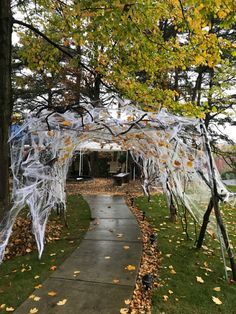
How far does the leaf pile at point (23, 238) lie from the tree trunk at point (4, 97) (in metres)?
1.09

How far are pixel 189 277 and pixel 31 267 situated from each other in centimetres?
280

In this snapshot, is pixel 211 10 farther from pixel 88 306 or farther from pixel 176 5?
pixel 88 306

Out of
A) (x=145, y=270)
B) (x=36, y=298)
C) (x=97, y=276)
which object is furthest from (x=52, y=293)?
(x=145, y=270)

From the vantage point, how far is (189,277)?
473cm

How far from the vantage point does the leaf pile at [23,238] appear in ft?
19.4

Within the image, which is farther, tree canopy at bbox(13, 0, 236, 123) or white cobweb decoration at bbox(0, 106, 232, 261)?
tree canopy at bbox(13, 0, 236, 123)

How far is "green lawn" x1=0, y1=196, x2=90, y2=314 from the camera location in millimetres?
4133

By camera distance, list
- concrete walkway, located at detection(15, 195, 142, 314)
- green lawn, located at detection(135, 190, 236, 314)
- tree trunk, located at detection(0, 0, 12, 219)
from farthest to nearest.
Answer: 1. tree trunk, located at detection(0, 0, 12, 219)
2. green lawn, located at detection(135, 190, 236, 314)
3. concrete walkway, located at detection(15, 195, 142, 314)

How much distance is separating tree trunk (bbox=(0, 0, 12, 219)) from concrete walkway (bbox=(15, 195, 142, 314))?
170cm

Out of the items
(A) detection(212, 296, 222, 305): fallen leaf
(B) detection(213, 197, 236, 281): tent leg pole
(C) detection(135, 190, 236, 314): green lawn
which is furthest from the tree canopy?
(A) detection(212, 296, 222, 305): fallen leaf

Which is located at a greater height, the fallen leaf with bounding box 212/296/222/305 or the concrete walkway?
the concrete walkway

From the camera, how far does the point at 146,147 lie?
20.3 ft

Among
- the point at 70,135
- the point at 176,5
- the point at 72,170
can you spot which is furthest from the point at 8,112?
the point at 72,170

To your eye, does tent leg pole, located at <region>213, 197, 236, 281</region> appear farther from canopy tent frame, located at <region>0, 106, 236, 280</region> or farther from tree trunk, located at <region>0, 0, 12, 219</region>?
tree trunk, located at <region>0, 0, 12, 219</region>
